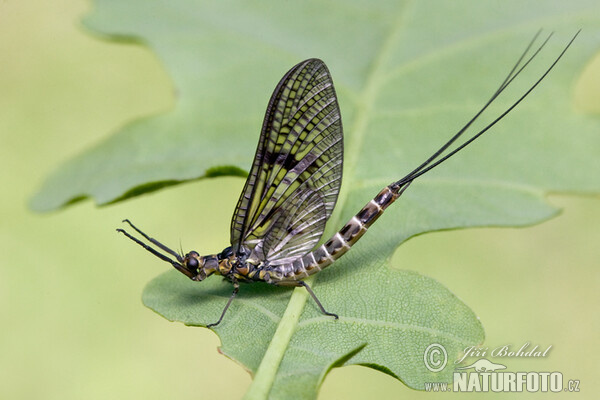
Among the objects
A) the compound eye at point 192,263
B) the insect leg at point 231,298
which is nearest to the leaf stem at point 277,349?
the insect leg at point 231,298

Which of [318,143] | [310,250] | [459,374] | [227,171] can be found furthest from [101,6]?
[459,374]

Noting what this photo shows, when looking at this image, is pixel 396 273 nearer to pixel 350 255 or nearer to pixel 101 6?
pixel 350 255

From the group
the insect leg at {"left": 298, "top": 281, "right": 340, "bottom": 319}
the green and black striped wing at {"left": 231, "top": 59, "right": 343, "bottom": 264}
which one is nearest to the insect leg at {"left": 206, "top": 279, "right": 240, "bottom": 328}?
the green and black striped wing at {"left": 231, "top": 59, "right": 343, "bottom": 264}

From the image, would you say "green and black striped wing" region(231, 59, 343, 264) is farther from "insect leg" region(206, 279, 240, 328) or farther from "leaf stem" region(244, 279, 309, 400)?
"leaf stem" region(244, 279, 309, 400)

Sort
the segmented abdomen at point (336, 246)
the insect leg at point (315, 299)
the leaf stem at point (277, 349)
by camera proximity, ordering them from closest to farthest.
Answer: the leaf stem at point (277, 349), the insect leg at point (315, 299), the segmented abdomen at point (336, 246)

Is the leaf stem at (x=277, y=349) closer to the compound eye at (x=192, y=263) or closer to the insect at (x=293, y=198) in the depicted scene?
the insect at (x=293, y=198)

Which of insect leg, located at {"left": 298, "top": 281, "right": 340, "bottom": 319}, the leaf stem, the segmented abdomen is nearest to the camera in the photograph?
the leaf stem
